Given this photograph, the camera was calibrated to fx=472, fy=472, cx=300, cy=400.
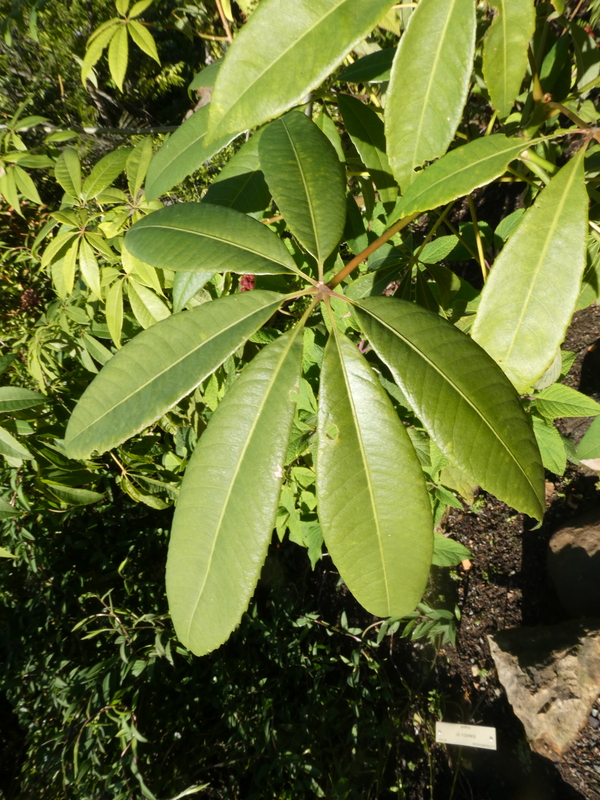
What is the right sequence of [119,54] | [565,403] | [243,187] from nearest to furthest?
[243,187]
[565,403]
[119,54]

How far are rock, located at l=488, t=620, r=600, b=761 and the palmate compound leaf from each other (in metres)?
2.01

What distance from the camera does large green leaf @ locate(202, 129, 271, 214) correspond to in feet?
2.64

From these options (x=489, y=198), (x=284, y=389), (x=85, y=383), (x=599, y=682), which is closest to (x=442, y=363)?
(x=284, y=389)

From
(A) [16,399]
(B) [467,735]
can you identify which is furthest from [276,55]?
(B) [467,735]

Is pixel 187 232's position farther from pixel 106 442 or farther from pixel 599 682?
pixel 599 682

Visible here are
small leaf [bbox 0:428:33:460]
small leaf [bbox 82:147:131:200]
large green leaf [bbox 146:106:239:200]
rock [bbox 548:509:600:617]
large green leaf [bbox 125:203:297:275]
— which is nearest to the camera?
large green leaf [bbox 125:203:297:275]

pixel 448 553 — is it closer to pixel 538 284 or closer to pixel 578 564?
pixel 578 564

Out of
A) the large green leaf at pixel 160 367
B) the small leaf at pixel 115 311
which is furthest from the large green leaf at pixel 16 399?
the large green leaf at pixel 160 367

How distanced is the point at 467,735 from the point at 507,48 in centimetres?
217

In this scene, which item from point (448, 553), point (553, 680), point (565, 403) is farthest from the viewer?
point (553, 680)

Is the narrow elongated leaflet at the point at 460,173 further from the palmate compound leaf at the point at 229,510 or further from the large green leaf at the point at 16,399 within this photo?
the large green leaf at the point at 16,399

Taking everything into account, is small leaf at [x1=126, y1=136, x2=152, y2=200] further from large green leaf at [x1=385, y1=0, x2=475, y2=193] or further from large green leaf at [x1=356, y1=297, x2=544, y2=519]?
large green leaf at [x1=356, y1=297, x2=544, y2=519]

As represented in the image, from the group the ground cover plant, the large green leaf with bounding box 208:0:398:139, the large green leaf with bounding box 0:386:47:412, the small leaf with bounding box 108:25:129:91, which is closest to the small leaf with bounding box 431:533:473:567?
the ground cover plant

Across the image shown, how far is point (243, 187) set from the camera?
0.81 m
